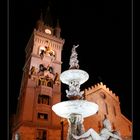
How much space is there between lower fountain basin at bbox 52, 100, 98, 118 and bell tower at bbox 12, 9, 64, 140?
10.3m

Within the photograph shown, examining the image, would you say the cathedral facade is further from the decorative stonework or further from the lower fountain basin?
the lower fountain basin

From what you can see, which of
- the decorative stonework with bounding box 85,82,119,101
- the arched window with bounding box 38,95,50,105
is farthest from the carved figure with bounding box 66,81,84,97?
the decorative stonework with bounding box 85,82,119,101

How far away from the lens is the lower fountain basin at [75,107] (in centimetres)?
1432

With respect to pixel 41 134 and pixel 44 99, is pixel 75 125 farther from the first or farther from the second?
pixel 44 99

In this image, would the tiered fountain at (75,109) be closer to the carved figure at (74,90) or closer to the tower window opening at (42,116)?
the carved figure at (74,90)

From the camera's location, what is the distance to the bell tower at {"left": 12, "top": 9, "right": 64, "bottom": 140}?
2636 cm

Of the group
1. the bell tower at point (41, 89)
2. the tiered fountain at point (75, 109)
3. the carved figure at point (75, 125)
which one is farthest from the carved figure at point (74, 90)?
the bell tower at point (41, 89)

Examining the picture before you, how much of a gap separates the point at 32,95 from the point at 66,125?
15.4 feet

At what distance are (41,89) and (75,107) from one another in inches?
574

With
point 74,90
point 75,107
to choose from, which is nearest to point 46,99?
point 74,90
